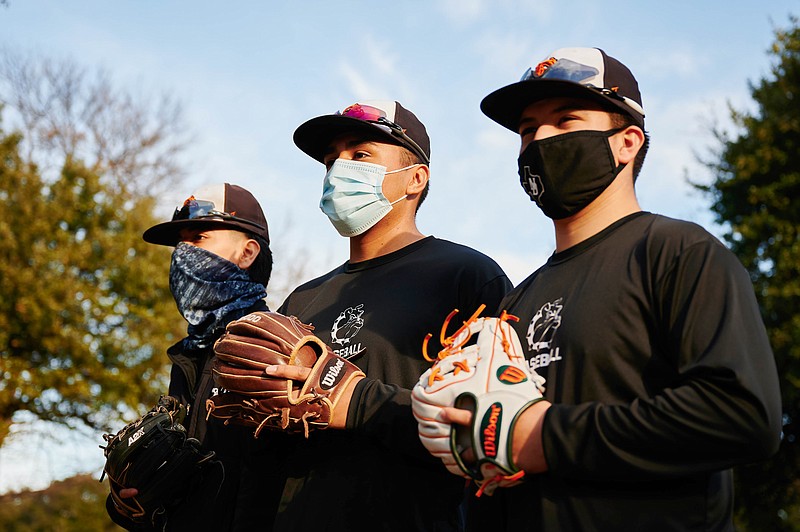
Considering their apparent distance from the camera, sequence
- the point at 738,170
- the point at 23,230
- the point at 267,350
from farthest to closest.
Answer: the point at 738,170 < the point at 23,230 < the point at 267,350

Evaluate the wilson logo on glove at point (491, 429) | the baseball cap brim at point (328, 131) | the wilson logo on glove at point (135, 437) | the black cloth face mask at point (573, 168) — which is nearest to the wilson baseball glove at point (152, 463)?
the wilson logo on glove at point (135, 437)

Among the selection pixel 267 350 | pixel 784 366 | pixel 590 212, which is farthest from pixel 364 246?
pixel 784 366

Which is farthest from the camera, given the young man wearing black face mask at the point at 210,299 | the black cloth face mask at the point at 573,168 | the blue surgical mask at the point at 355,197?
the young man wearing black face mask at the point at 210,299

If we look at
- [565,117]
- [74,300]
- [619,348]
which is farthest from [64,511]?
[619,348]

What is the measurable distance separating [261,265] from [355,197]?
5.10ft

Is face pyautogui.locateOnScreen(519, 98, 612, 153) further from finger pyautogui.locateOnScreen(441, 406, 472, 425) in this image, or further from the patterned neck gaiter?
the patterned neck gaiter

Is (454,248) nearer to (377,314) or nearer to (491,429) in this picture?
(377,314)

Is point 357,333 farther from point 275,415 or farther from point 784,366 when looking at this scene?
point 784,366

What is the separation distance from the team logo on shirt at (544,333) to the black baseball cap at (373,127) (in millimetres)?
1818

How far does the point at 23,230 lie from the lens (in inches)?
680

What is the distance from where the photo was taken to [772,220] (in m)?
18.3

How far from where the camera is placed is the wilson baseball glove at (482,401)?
8.23 ft

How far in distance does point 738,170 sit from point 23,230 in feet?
55.0

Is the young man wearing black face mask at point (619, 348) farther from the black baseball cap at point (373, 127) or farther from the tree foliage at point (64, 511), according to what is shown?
the tree foliage at point (64, 511)
